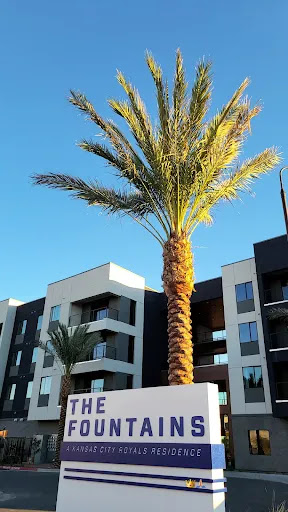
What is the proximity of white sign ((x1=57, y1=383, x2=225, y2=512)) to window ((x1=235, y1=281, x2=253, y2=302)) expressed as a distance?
21606 millimetres

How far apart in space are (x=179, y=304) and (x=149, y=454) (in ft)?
13.4

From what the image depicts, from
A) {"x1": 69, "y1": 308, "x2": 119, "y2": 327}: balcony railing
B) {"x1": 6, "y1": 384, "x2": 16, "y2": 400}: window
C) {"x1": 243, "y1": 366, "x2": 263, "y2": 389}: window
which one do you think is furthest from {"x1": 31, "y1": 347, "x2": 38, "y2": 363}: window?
{"x1": 243, "y1": 366, "x2": 263, "y2": 389}: window

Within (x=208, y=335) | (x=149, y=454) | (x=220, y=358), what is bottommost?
(x=149, y=454)

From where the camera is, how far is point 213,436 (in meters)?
7.88

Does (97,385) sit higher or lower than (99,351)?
lower

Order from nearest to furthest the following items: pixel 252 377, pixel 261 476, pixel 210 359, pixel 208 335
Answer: pixel 261 476 < pixel 252 377 < pixel 210 359 < pixel 208 335

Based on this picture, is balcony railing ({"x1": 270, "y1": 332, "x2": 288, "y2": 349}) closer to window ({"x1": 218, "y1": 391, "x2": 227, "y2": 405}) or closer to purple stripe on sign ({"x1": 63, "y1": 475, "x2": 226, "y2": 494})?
window ({"x1": 218, "y1": 391, "x2": 227, "y2": 405})

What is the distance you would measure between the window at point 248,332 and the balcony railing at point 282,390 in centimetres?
338

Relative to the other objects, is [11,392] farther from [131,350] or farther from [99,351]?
[131,350]

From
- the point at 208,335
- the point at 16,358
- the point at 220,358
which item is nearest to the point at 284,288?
the point at 220,358

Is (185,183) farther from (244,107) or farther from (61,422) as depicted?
(61,422)

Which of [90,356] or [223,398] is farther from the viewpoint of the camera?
[90,356]

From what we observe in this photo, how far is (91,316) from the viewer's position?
3578 cm

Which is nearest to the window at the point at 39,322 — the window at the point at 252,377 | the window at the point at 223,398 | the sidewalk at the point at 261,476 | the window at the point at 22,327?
the window at the point at 22,327
